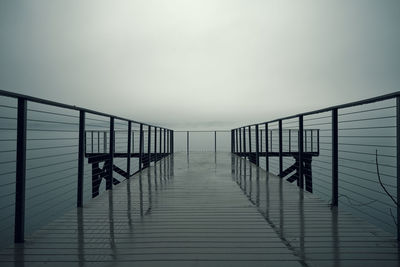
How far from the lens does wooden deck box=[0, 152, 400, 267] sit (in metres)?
1.46

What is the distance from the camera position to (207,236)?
→ 181cm

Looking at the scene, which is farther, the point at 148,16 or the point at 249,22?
the point at 148,16

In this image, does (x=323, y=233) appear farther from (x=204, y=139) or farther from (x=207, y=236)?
(x=204, y=139)

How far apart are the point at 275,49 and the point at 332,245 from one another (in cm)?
1421

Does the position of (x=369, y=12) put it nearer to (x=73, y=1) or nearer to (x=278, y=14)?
(x=278, y=14)

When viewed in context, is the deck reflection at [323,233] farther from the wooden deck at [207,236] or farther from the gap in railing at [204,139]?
the gap in railing at [204,139]

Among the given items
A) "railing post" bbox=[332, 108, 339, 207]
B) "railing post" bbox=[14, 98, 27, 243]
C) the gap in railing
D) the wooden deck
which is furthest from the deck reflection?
the gap in railing

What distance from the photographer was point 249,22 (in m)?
12.5

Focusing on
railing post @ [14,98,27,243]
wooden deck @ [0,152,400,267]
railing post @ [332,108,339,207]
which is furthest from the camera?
railing post @ [332,108,339,207]

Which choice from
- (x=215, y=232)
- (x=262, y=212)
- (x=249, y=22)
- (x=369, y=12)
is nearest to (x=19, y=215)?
(x=215, y=232)

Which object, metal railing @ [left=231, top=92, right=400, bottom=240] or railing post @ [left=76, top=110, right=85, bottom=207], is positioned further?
railing post @ [left=76, top=110, right=85, bottom=207]

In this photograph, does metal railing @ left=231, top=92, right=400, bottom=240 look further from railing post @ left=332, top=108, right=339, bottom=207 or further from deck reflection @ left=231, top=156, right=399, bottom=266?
deck reflection @ left=231, top=156, right=399, bottom=266

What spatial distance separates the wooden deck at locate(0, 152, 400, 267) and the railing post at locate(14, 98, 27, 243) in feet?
0.34

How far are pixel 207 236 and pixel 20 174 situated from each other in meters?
1.33
